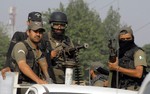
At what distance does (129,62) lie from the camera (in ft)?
26.0

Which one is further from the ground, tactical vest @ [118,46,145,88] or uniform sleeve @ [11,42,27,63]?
uniform sleeve @ [11,42,27,63]

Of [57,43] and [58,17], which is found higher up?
[58,17]

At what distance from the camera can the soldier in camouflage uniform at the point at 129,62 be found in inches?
303

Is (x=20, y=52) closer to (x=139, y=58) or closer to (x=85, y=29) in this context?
(x=139, y=58)

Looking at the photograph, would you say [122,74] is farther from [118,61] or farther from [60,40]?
[60,40]

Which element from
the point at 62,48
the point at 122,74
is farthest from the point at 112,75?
the point at 62,48

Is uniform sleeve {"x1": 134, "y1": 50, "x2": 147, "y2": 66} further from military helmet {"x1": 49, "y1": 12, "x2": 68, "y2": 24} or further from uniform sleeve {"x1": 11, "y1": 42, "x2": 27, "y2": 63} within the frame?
uniform sleeve {"x1": 11, "y1": 42, "x2": 27, "y2": 63}

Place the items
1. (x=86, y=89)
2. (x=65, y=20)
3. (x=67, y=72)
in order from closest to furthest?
(x=86, y=89), (x=67, y=72), (x=65, y=20)

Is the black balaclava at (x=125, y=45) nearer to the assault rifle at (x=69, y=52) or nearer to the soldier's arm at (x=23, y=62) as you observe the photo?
the assault rifle at (x=69, y=52)

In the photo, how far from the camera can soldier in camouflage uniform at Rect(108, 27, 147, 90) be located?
7707 mm

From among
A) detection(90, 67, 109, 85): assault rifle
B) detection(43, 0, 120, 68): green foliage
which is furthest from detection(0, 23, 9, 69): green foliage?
detection(90, 67, 109, 85): assault rifle

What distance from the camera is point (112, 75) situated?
25.2 ft

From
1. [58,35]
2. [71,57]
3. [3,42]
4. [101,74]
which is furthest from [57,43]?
[3,42]

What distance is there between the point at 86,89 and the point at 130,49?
204 centimetres
